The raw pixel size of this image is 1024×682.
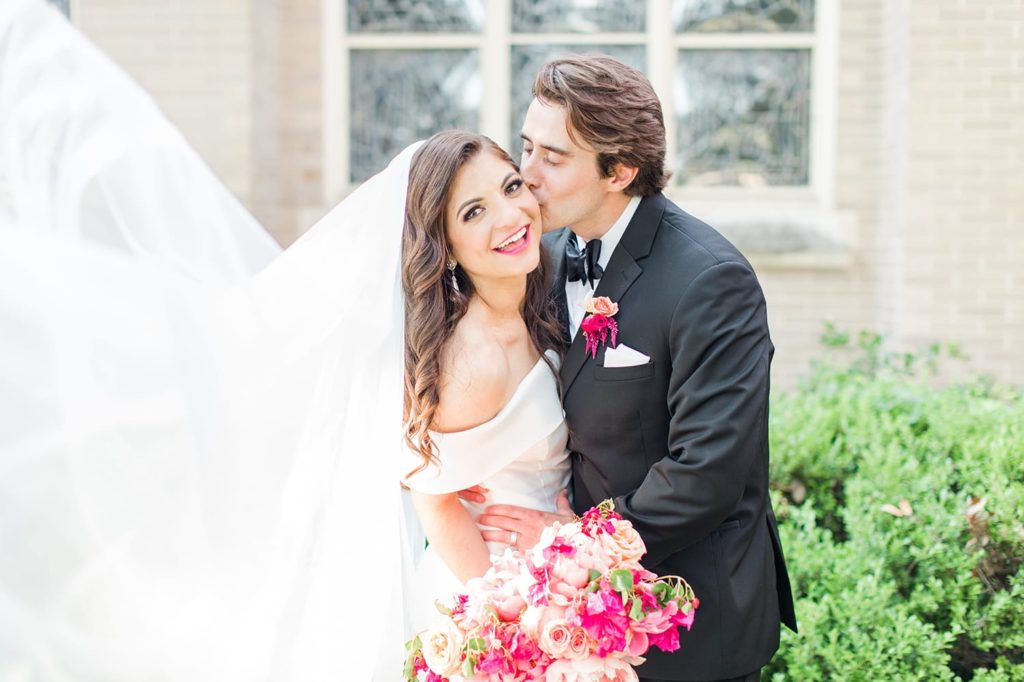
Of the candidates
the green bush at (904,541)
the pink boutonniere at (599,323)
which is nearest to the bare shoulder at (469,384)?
the pink boutonniere at (599,323)

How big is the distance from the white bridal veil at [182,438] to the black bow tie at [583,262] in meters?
0.55

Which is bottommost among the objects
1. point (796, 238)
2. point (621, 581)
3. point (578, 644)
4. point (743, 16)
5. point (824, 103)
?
point (578, 644)

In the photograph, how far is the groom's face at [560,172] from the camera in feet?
9.14

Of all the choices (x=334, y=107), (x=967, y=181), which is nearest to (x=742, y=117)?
(x=967, y=181)

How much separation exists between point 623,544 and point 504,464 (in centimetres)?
61

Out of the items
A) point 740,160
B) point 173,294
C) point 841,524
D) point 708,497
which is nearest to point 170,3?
point 740,160

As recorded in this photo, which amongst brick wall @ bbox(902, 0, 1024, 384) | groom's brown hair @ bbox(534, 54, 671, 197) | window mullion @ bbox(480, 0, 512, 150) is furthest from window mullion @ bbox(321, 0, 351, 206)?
groom's brown hair @ bbox(534, 54, 671, 197)

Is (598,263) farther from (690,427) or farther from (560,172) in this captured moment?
(690,427)

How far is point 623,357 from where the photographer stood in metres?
2.61

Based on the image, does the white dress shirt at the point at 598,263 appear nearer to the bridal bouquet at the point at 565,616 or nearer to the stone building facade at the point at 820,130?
the bridal bouquet at the point at 565,616

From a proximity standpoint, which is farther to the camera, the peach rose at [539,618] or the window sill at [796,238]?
the window sill at [796,238]

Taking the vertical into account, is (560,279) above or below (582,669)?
above

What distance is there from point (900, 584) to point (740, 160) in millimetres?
5062

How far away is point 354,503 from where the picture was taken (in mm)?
2836
